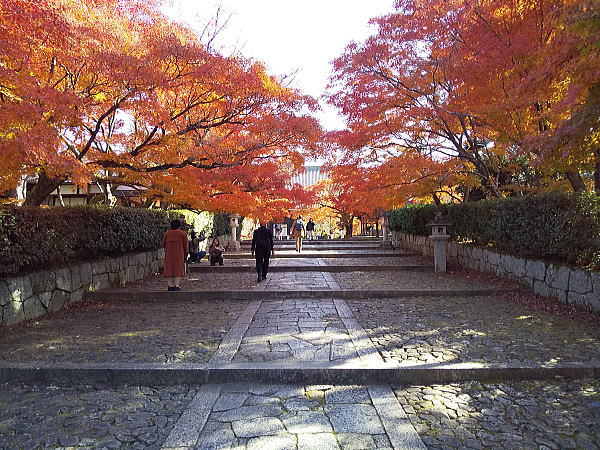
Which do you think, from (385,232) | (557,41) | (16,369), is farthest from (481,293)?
(385,232)

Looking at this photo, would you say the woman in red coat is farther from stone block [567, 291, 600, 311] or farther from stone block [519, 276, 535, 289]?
stone block [567, 291, 600, 311]

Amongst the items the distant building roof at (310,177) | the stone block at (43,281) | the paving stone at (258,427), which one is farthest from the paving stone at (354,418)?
the distant building roof at (310,177)

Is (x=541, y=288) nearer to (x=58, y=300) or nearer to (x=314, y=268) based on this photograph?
(x=314, y=268)

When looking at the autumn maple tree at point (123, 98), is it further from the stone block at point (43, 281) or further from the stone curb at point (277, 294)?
the stone curb at point (277, 294)

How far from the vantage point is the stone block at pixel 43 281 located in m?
6.68

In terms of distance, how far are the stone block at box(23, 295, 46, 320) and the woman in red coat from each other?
2.33m

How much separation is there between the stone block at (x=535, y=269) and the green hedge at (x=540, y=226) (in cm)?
19

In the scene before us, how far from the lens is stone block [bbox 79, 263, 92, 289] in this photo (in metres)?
8.14

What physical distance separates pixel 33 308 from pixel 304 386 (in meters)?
5.11

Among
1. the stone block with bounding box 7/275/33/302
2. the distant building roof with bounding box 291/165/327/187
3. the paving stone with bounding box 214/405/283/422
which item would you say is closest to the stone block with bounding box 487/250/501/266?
the paving stone with bounding box 214/405/283/422

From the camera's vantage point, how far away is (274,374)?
4.07m

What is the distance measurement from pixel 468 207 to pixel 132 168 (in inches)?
353

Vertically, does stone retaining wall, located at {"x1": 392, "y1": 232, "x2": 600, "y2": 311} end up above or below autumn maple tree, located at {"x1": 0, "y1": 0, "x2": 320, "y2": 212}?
below

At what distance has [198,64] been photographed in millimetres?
7461
